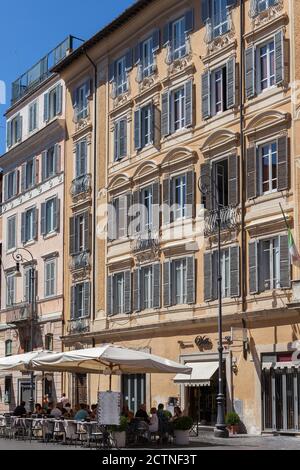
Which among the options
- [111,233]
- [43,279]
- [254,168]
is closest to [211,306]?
[254,168]

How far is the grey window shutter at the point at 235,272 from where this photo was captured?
3347cm

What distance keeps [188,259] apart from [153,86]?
8.25 m

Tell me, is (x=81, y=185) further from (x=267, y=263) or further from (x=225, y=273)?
(x=267, y=263)

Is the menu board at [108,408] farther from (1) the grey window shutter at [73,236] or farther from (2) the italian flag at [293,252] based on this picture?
(1) the grey window shutter at [73,236]

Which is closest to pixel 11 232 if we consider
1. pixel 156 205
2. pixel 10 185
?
pixel 10 185

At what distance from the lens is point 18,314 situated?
5081cm

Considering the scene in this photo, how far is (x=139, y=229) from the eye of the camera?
39875mm

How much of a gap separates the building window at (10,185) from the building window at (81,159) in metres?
8.87

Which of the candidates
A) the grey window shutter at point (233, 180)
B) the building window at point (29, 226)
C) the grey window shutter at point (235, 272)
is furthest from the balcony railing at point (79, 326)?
the grey window shutter at point (233, 180)

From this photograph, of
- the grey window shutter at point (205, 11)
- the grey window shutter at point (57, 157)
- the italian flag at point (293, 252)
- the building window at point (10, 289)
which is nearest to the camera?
the italian flag at point (293, 252)

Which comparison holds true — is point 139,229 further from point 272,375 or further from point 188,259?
point 272,375

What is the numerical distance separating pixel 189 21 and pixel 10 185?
20.8m

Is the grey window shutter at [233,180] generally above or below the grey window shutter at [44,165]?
A: below

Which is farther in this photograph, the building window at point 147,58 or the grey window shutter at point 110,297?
the grey window shutter at point 110,297
